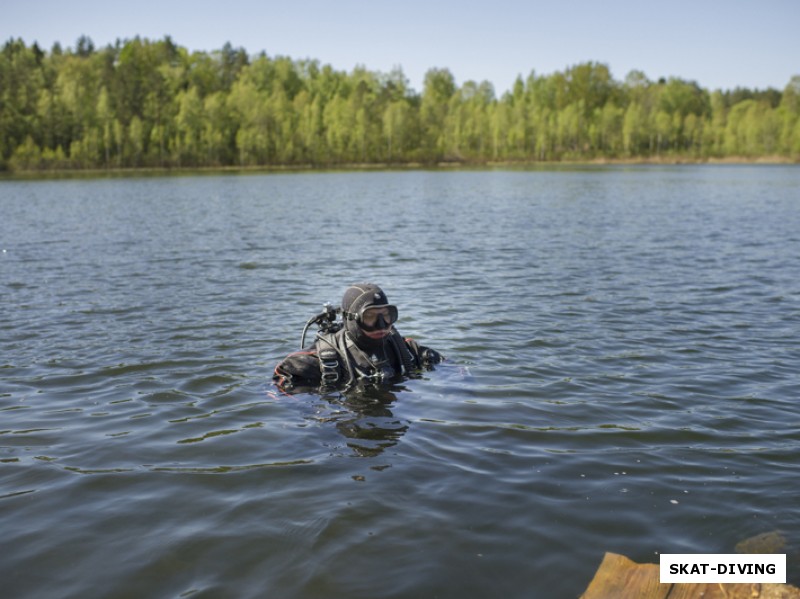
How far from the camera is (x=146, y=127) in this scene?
13412cm

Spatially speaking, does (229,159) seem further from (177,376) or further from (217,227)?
(177,376)

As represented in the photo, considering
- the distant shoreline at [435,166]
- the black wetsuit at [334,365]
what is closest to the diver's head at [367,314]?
the black wetsuit at [334,365]

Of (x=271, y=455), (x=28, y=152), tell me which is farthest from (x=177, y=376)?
(x=28, y=152)

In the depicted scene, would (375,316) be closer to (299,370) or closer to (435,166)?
(299,370)

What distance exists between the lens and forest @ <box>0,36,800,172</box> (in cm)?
12650

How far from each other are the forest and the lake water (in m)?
115

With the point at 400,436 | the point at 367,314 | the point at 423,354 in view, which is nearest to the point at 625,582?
the point at 400,436

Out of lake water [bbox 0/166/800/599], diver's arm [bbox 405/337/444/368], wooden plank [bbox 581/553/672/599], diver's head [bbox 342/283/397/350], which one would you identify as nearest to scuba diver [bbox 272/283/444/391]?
diver's head [bbox 342/283/397/350]

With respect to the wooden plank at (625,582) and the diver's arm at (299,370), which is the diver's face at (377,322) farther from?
the wooden plank at (625,582)

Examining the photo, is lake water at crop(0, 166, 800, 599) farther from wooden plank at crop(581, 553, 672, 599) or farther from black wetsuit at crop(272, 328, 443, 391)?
wooden plank at crop(581, 553, 672, 599)

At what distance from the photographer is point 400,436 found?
25.1 ft

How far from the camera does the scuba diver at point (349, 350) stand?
8.52m

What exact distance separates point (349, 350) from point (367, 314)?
698 millimetres

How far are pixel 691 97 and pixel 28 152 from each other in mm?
153811
